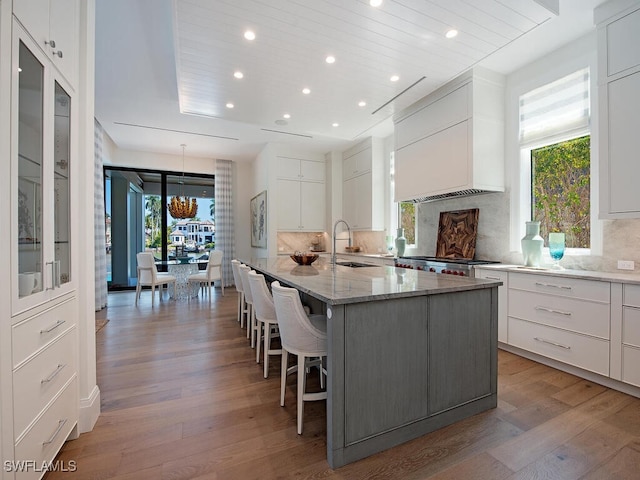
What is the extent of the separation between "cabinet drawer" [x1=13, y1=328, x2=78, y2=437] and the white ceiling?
247 centimetres

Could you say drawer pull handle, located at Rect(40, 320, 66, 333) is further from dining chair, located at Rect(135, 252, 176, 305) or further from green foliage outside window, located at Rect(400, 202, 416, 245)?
green foliage outside window, located at Rect(400, 202, 416, 245)

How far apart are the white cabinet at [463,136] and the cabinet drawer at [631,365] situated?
1.97m

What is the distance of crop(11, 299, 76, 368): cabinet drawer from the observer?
4.09 ft

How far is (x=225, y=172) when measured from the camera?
7.22 metres

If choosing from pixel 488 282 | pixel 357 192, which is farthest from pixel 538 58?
pixel 357 192

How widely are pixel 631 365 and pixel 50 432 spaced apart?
3.67 m

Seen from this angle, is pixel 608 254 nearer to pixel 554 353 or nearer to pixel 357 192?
pixel 554 353

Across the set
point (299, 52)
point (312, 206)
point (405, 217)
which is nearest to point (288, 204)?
point (312, 206)

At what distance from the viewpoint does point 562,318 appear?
8.65ft

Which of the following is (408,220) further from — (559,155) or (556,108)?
(556,108)

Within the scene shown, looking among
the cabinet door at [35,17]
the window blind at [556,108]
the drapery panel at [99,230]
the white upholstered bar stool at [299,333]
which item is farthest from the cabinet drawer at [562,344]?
the drapery panel at [99,230]

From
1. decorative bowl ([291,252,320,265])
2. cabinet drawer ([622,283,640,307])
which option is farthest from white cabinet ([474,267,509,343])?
decorative bowl ([291,252,320,265])

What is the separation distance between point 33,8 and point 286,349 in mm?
2081

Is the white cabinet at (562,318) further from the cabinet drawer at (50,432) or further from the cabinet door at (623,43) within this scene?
the cabinet drawer at (50,432)
